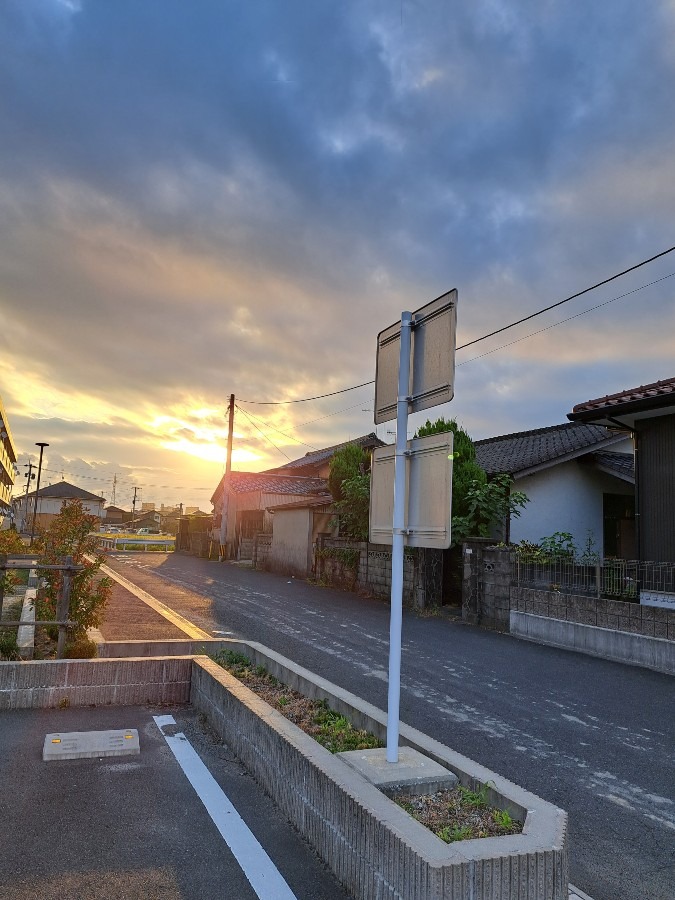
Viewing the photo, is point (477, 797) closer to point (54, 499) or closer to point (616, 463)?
point (616, 463)

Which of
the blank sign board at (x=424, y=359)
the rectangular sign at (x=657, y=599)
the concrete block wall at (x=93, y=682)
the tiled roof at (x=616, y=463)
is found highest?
the tiled roof at (x=616, y=463)

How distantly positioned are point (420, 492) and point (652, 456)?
9.59m

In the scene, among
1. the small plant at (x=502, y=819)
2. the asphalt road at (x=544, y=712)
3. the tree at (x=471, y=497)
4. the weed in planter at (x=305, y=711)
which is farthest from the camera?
the tree at (x=471, y=497)

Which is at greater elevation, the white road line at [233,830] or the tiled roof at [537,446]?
the tiled roof at [537,446]

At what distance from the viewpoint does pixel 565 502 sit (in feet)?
57.8

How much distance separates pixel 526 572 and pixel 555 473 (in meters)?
7.34

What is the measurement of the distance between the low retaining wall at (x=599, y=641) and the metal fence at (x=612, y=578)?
616 millimetres

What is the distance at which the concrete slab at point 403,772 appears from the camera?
3.10 meters

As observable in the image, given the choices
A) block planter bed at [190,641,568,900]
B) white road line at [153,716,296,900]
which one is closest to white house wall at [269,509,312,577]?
white road line at [153,716,296,900]

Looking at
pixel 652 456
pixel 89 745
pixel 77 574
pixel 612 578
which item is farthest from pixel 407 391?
pixel 652 456

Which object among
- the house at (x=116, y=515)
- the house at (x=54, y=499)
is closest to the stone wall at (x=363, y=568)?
the house at (x=54, y=499)

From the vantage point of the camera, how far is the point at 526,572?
35.9 feet

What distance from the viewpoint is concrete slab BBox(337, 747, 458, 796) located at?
3.10 meters

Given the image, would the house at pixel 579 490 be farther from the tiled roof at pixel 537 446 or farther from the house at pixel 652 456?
the house at pixel 652 456
